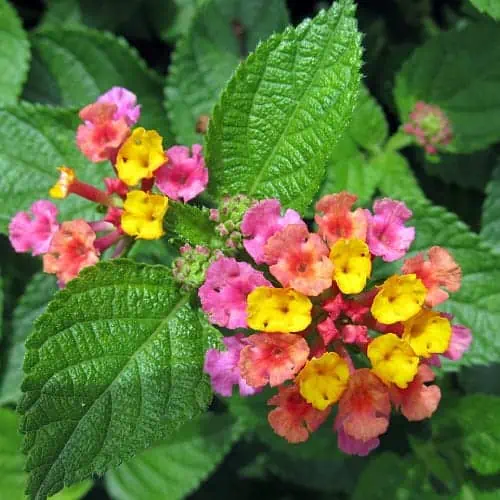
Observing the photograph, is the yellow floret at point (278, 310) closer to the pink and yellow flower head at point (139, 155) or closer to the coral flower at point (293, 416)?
the coral flower at point (293, 416)

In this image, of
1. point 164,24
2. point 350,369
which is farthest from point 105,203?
point 164,24

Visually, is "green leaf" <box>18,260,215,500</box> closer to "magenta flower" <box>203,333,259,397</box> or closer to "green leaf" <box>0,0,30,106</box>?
"magenta flower" <box>203,333,259,397</box>

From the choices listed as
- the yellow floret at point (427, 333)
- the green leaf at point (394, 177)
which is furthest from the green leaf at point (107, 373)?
the green leaf at point (394, 177)

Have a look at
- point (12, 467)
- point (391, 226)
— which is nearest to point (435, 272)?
point (391, 226)

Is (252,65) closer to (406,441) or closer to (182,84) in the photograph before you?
(182,84)

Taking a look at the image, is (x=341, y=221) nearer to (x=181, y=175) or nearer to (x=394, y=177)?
(x=181, y=175)

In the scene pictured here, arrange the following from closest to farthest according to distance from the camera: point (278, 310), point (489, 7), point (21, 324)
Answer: point (278, 310)
point (489, 7)
point (21, 324)
